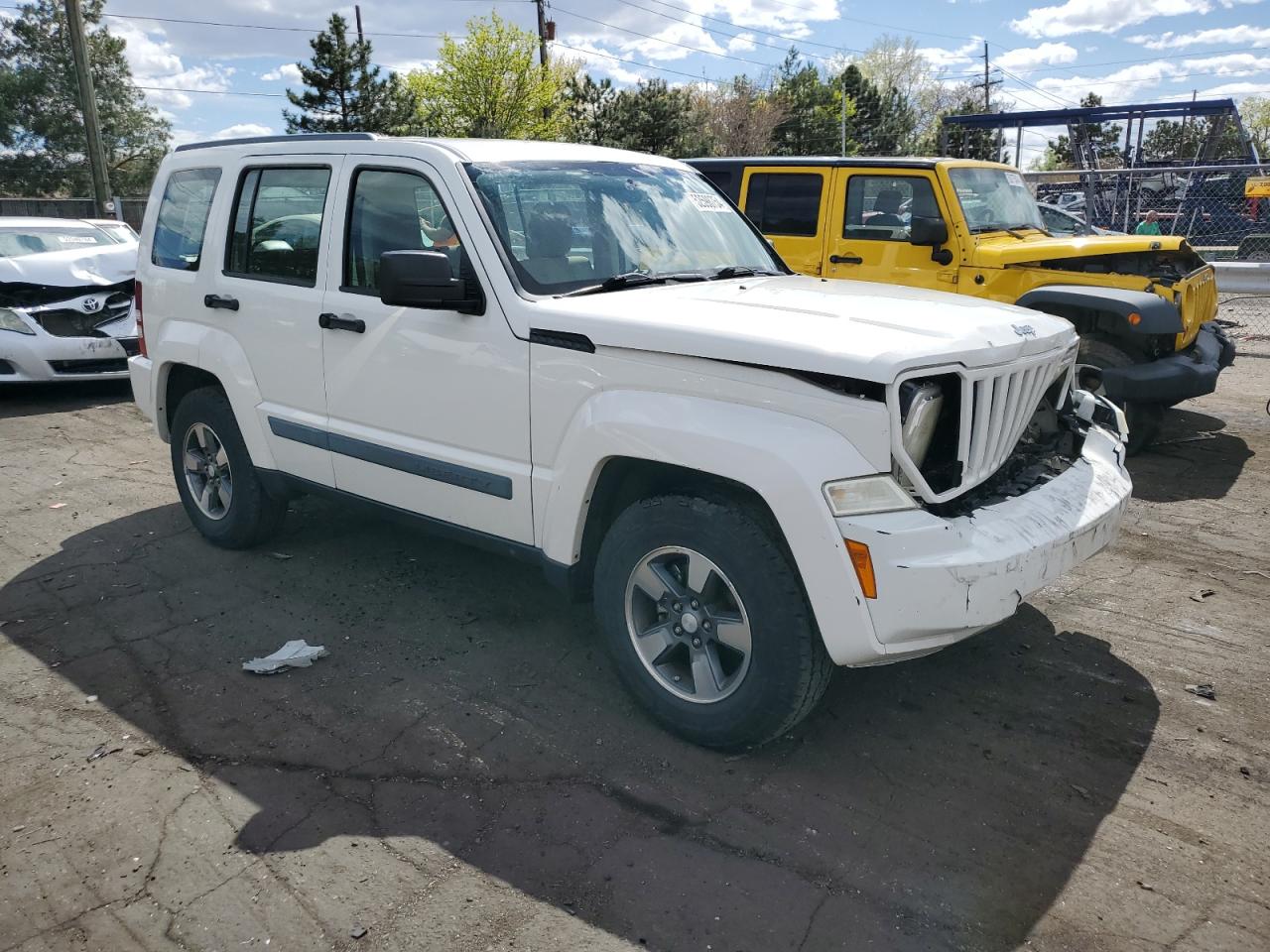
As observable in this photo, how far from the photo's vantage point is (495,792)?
10.5ft

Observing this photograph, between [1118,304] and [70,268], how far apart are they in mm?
9111

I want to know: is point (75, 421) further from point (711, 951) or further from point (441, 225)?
point (711, 951)

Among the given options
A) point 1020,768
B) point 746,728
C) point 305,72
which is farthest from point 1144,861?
point 305,72

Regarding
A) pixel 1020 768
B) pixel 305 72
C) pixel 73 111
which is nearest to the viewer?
pixel 1020 768

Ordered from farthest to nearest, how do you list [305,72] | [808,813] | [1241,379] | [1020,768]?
[305,72] → [1241,379] → [1020,768] → [808,813]

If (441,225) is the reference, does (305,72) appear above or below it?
above

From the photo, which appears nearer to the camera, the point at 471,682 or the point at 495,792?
the point at 495,792

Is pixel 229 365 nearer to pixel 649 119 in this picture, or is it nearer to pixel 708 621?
pixel 708 621

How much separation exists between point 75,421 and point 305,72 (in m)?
36.3

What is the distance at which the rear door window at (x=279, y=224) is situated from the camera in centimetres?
444

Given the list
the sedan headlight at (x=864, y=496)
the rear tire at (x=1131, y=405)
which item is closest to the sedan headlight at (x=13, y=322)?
the sedan headlight at (x=864, y=496)

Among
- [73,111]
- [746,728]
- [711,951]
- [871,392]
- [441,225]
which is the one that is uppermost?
[73,111]

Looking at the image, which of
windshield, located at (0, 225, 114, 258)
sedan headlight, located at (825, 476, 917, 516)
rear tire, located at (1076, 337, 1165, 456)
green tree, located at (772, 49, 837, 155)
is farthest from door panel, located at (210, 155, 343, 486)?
green tree, located at (772, 49, 837, 155)

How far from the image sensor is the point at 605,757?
3.38 metres
